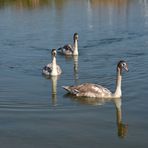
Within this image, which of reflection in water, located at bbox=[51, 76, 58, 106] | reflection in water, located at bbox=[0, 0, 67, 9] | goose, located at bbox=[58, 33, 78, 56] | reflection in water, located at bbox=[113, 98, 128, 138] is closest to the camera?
reflection in water, located at bbox=[113, 98, 128, 138]

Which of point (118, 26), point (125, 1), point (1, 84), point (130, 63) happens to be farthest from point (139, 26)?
A: point (125, 1)

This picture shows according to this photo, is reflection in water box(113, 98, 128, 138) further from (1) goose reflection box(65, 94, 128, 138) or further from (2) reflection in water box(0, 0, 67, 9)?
(2) reflection in water box(0, 0, 67, 9)

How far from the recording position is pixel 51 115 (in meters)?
16.5

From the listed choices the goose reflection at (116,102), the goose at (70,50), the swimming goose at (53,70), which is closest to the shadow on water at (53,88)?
the swimming goose at (53,70)

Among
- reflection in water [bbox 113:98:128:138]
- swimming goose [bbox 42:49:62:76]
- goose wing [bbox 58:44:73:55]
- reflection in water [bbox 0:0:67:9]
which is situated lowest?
reflection in water [bbox 113:98:128:138]

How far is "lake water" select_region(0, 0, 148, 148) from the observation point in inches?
567

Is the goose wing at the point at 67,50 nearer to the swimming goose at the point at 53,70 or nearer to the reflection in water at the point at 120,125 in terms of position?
the swimming goose at the point at 53,70

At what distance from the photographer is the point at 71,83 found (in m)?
21.7

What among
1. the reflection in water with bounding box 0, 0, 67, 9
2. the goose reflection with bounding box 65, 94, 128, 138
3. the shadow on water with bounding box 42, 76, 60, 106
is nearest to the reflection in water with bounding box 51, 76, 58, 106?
the shadow on water with bounding box 42, 76, 60, 106

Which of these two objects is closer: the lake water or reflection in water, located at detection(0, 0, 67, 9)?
the lake water

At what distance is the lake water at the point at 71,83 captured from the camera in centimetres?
1441

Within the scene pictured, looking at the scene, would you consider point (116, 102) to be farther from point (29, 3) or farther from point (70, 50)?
point (29, 3)

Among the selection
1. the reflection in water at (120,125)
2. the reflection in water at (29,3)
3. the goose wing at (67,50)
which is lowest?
the reflection in water at (120,125)

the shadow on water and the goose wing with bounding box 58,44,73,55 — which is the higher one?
the goose wing with bounding box 58,44,73,55
